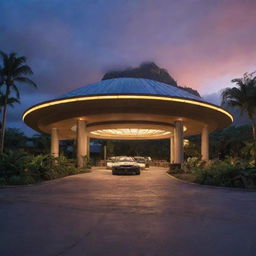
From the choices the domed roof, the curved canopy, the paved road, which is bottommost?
the paved road

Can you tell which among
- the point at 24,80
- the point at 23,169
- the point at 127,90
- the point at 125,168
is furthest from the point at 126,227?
the point at 24,80

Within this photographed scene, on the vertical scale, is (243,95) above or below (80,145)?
above

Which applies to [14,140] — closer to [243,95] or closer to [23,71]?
[23,71]

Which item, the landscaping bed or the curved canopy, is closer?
the landscaping bed

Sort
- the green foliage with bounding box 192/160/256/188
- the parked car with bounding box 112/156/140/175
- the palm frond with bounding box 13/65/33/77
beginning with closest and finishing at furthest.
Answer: the green foliage with bounding box 192/160/256/188
the parked car with bounding box 112/156/140/175
the palm frond with bounding box 13/65/33/77

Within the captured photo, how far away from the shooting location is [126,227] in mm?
6383

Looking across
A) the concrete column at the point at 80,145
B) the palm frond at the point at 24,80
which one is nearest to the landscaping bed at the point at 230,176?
the concrete column at the point at 80,145

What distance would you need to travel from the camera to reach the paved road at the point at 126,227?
4953 millimetres

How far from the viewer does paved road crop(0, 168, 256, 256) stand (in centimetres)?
495

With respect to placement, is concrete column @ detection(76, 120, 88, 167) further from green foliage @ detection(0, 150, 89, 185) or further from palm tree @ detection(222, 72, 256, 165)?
palm tree @ detection(222, 72, 256, 165)

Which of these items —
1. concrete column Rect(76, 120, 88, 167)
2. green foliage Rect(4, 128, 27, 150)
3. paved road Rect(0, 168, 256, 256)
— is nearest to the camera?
paved road Rect(0, 168, 256, 256)

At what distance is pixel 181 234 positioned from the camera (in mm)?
5863

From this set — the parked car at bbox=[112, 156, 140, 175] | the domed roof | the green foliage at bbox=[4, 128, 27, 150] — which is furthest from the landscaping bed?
the green foliage at bbox=[4, 128, 27, 150]

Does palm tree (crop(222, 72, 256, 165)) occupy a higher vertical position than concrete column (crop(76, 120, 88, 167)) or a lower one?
higher
